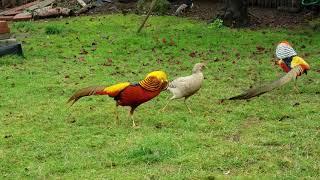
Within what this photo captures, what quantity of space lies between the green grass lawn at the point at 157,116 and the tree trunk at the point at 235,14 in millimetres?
1410

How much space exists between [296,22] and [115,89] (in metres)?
11.9

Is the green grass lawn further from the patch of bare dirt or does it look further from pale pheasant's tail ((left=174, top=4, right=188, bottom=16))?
pale pheasant's tail ((left=174, top=4, right=188, bottom=16))

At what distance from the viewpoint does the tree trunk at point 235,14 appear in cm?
1764

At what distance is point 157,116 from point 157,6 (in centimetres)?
1141

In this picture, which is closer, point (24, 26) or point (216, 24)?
point (216, 24)

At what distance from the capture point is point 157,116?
8719 millimetres

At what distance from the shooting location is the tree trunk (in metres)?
17.6

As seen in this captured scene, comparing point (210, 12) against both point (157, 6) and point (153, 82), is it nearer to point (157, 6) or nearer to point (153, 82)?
point (157, 6)

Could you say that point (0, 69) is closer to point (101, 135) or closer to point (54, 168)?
point (101, 135)

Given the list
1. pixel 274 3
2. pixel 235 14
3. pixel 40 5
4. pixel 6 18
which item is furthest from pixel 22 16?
pixel 274 3

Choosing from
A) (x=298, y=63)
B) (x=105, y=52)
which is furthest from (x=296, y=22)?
(x=298, y=63)

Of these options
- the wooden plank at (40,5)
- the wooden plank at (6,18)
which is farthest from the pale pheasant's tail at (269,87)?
the wooden plank at (40,5)

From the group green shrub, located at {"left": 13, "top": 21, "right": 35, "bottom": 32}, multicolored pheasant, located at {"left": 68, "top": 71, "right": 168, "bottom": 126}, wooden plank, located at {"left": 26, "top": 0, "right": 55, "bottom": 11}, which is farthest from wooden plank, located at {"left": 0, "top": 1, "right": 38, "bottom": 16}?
multicolored pheasant, located at {"left": 68, "top": 71, "right": 168, "bottom": 126}

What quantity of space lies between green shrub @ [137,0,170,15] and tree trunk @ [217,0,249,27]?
2.66 m
